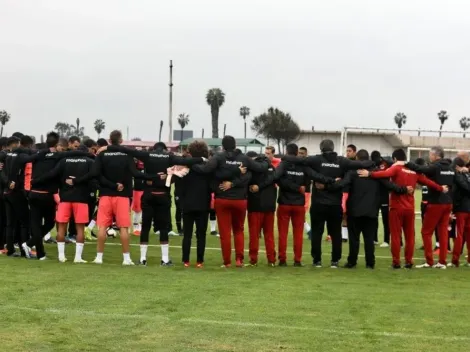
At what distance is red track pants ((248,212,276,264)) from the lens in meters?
13.5

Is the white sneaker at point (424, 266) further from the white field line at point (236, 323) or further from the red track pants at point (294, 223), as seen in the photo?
the white field line at point (236, 323)

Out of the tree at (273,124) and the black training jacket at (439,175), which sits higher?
the tree at (273,124)

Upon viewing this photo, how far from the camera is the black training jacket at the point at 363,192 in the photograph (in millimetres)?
13047

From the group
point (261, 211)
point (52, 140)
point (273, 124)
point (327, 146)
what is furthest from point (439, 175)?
point (273, 124)

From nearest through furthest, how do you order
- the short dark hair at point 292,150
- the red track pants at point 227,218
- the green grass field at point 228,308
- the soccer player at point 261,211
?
the green grass field at point 228,308
the red track pants at point 227,218
the soccer player at point 261,211
the short dark hair at point 292,150

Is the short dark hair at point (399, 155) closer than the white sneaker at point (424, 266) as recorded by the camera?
Yes

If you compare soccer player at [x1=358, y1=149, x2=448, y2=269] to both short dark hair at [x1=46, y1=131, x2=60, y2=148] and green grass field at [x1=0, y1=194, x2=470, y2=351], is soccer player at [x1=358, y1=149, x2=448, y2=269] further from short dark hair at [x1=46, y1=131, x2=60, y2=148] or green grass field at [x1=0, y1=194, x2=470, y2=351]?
short dark hair at [x1=46, y1=131, x2=60, y2=148]

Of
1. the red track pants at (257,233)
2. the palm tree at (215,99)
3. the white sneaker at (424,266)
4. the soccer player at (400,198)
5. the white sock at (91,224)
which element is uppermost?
the palm tree at (215,99)

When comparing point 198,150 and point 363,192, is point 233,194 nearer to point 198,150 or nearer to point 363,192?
point 198,150

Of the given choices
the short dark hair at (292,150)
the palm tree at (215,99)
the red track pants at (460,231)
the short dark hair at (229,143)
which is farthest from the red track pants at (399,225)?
the palm tree at (215,99)

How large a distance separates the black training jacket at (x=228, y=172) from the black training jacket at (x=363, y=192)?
69.7 inches

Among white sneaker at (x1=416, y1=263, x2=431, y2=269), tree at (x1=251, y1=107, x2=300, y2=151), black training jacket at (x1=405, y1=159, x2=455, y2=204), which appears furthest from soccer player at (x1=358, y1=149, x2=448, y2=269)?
tree at (x1=251, y1=107, x2=300, y2=151)

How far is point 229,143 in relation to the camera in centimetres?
1288

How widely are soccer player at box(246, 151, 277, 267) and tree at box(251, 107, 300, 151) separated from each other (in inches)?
3206
